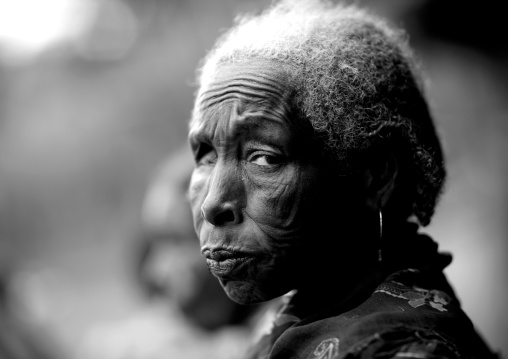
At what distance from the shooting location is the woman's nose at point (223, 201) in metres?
2.02

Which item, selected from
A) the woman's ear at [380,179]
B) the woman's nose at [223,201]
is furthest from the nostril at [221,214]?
the woman's ear at [380,179]

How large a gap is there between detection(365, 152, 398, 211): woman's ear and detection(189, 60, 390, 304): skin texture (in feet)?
0.20

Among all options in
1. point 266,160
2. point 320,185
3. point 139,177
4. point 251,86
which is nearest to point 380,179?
point 320,185

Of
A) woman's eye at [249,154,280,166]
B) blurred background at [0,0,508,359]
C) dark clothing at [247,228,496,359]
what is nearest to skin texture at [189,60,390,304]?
woman's eye at [249,154,280,166]

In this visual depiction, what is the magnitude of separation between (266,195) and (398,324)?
553 mm

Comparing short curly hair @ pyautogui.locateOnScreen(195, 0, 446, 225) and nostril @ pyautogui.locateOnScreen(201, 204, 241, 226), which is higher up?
short curly hair @ pyautogui.locateOnScreen(195, 0, 446, 225)

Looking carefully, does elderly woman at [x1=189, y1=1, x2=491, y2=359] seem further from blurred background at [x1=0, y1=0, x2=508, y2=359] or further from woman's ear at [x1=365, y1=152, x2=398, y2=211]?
blurred background at [x1=0, y1=0, x2=508, y2=359]

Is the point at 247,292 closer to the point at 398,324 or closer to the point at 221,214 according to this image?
the point at 221,214

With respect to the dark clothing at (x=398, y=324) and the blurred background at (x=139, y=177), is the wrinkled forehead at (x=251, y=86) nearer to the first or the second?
the dark clothing at (x=398, y=324)

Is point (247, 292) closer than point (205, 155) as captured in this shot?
Yes

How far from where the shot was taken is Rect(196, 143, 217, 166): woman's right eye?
2.21 meters

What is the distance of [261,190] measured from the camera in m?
2.03

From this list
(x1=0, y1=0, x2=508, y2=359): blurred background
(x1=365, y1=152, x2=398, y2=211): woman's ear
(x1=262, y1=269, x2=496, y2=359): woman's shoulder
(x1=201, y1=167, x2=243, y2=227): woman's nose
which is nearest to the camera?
(x1=262, y1=269, x2=496, y2=359): woman's shoulder

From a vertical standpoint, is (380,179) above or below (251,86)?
below
